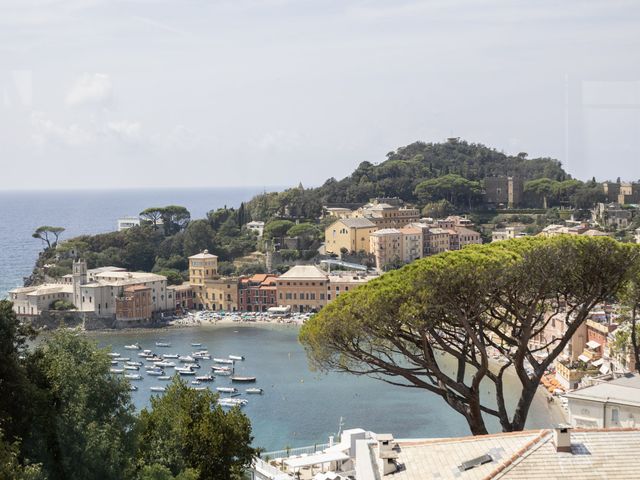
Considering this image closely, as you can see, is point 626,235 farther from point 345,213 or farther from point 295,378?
point 295,378

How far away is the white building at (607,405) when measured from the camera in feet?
29.0

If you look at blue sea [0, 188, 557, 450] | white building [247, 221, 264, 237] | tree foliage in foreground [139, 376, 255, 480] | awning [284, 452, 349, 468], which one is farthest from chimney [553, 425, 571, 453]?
white building [247, 221, 264, 237]

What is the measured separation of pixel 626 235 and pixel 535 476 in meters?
33.5

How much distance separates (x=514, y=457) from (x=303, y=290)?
95.5 ft

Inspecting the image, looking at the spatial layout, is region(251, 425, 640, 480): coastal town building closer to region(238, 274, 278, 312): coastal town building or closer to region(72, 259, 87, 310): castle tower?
region(72, 259, 87, 310): castle tower

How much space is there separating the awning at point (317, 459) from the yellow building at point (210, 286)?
2227 centimetres

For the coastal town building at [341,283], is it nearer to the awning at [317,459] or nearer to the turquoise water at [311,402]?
the turquoise water at [311,402]

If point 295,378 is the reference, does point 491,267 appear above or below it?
above

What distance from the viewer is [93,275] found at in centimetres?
3434

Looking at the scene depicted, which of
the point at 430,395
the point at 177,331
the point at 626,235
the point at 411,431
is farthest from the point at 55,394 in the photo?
the point at 626,235

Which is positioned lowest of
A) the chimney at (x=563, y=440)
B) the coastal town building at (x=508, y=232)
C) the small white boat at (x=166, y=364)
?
the small white boat at (x=166, y=364)

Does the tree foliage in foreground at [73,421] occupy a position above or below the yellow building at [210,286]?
above

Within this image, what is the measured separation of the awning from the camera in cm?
1266

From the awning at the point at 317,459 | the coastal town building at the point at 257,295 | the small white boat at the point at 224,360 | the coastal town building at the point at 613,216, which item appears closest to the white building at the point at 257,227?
the coastal town building at the point at 257,295
